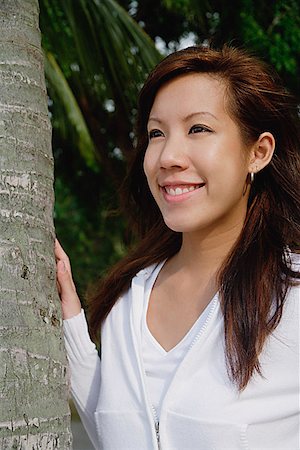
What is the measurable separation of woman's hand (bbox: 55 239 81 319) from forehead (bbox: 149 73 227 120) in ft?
1.39

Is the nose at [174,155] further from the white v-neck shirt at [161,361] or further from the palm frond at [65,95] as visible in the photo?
the palm frond at [65,95]

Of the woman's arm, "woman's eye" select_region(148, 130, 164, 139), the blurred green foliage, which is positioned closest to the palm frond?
the blurred green foliage

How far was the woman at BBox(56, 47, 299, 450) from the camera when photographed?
1881 mm

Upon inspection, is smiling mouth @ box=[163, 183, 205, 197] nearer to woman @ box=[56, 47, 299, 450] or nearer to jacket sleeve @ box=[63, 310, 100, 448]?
woman @ box=[56, 47, 299, 450]

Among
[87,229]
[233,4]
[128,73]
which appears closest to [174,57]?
[128,73]

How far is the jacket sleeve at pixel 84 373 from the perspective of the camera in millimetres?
2154

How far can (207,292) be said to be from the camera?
2113 mm

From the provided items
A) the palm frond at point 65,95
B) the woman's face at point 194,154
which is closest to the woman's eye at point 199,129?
the woman's face at point 194,154

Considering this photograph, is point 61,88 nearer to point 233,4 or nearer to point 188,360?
point 233,4

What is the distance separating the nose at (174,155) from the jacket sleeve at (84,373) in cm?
50

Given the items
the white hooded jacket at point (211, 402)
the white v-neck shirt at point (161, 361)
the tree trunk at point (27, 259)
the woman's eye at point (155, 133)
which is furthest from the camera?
the woman's eye at point (155, 133)

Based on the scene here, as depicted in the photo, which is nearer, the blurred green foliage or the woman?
the woman

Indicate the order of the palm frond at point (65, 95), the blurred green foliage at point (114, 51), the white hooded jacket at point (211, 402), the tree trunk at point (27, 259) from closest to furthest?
the tree trunk at point (27, 259)
the white hooded jacket at point (211, 402)
the blurred green foliage at point (114, 51)
the palm frond at point (65, 95)

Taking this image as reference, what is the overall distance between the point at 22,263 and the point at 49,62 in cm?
332
